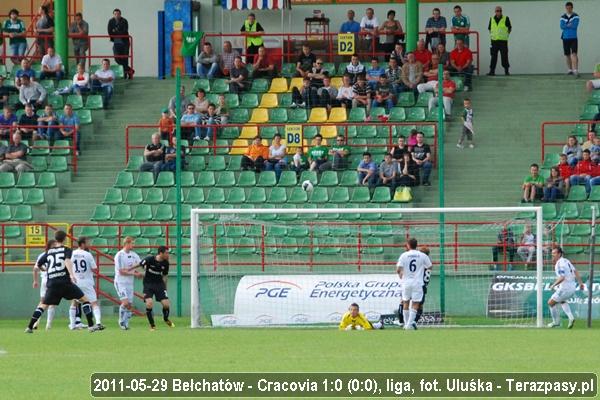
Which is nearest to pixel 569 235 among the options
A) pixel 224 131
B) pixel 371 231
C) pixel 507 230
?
pixel 507 230

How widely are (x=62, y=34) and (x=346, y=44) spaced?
7211 millimetres

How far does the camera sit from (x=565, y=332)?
27000 millimetres

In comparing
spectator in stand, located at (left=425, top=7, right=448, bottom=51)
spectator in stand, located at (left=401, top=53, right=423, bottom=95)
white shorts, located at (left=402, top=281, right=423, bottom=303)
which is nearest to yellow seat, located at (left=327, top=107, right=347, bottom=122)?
spectator in stand, located at (left=401, top=53, right=423, bottom=95)

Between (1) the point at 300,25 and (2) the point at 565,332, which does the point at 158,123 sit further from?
(2) the point at 565,332

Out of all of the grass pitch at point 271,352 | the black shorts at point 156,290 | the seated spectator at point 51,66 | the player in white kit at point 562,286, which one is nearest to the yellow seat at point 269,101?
the seated spectator at point 51,66

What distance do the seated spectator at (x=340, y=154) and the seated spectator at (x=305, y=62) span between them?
3284 millimetres

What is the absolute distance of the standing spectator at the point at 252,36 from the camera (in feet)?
131

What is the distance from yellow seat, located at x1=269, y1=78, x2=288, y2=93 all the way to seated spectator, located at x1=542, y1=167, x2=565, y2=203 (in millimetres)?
8107

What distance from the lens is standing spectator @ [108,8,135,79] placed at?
40562mm

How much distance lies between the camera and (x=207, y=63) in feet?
130

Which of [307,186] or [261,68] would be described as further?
[261,68]

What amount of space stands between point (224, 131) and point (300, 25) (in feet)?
18.5

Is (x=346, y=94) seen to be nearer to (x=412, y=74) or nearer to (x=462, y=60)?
(x=412, y=74)
